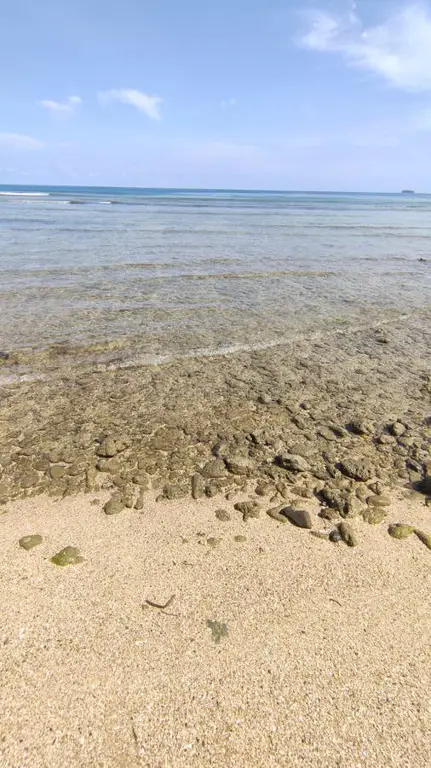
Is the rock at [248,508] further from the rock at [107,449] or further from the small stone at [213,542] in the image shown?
the rock at [107,449]

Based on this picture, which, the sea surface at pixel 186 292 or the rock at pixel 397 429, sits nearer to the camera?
the rock at pixel 397 429

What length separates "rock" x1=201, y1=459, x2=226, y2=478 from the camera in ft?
11.3

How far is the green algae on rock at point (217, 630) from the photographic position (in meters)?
2.18

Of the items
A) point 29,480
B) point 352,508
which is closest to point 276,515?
point 352,508

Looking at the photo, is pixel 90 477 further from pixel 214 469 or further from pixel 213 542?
pixel 213 542

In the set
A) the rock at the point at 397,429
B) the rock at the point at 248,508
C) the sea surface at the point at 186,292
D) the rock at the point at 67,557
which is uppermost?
the sea surface at the point at 186,292

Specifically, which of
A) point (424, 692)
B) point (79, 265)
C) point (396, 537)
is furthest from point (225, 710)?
point (79, 265)

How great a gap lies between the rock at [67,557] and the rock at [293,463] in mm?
1745

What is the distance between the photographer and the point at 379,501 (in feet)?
10.4

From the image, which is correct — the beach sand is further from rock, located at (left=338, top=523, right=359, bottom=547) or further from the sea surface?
A: the sea surface

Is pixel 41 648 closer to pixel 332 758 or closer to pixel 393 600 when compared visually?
pixel 332 758

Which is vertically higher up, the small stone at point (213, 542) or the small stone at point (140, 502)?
the small stone at point (140, 502)

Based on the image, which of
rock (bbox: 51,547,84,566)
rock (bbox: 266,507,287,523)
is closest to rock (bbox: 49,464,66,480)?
rock (bbox: 51,547,84,566)

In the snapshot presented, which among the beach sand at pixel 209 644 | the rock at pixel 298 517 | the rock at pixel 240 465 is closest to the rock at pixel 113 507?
the beach sand at pixel 209 644
